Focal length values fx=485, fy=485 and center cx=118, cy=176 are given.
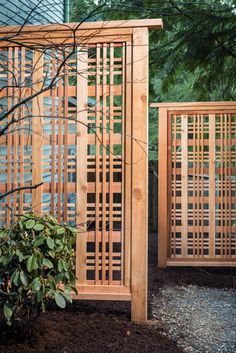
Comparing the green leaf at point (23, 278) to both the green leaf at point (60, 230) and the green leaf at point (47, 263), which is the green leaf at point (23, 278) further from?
the green leaf at point (60, 230)

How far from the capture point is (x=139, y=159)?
11.7 feet

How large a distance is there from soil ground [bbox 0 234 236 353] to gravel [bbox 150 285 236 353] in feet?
0.38

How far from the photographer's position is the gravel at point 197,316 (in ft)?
11.3

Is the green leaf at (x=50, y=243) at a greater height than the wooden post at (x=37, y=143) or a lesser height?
lesser

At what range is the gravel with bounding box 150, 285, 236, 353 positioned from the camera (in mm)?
3432

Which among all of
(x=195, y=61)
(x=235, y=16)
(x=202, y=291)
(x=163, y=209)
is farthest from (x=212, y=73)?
(x=202, y=291)

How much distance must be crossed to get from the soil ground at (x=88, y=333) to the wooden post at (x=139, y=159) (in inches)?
12.4

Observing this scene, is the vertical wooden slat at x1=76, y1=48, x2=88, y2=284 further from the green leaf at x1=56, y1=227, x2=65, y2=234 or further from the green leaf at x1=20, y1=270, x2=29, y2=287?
the green leaf at x1=20, y1=270, x2=29, y2=287

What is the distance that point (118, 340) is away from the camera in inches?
126

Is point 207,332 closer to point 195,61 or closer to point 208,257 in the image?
point 208,257

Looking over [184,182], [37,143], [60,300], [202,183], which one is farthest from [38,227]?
[202,183]

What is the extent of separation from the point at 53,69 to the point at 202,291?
2787mm

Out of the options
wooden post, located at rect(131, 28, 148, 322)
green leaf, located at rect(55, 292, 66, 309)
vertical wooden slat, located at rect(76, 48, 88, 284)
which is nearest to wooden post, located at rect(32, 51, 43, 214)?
vertical wooden slat, located at rect(76, 48, 88, 284)

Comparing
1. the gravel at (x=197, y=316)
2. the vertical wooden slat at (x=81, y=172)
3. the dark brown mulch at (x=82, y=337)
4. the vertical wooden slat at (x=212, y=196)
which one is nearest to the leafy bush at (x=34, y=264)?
the dark brown mulch at (x=82, y=337)
